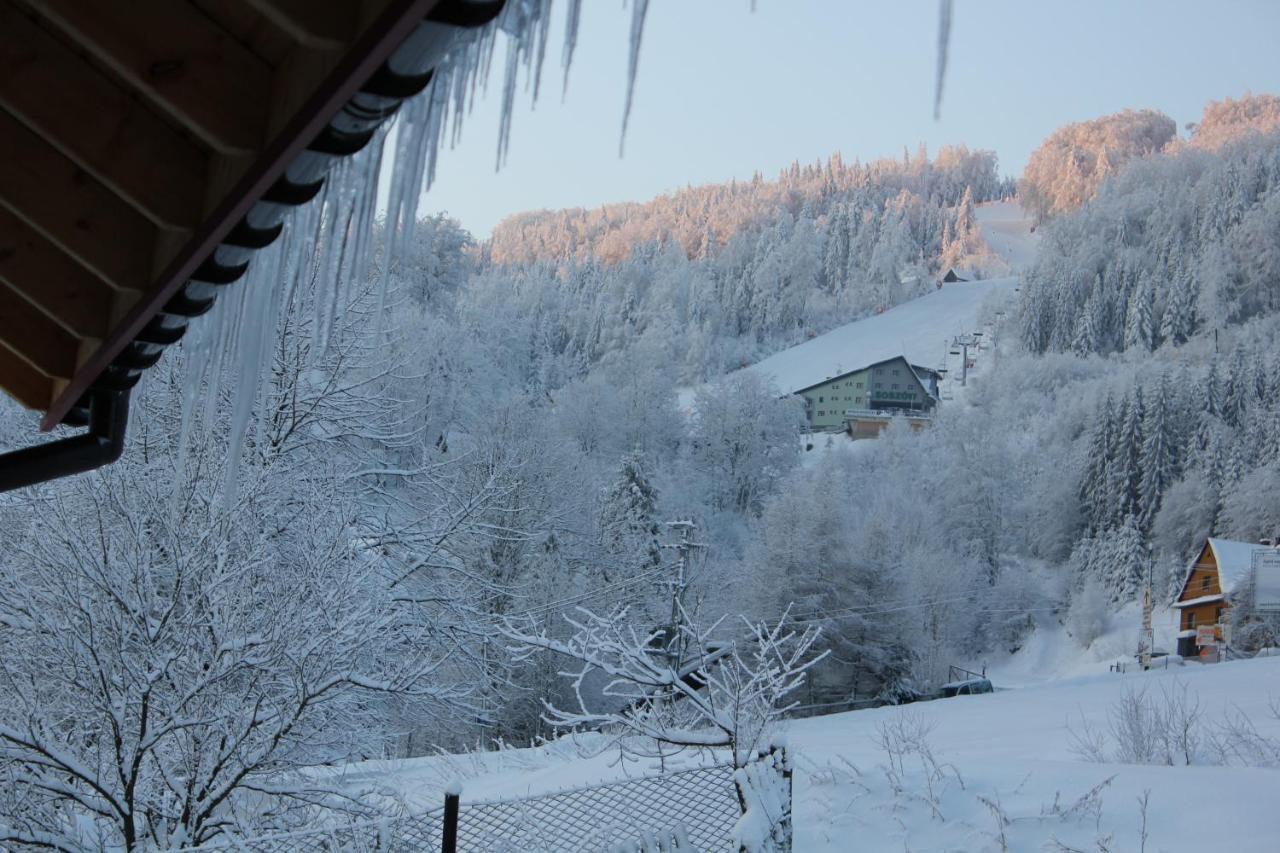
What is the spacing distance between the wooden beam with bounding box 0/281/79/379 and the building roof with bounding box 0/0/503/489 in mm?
250

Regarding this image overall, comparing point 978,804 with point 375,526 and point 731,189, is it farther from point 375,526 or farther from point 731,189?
point 731,189

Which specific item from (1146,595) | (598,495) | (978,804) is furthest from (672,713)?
(1146,595)

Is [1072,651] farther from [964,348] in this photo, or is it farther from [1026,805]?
[964,348]

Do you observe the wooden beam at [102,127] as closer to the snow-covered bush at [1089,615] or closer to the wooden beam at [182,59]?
the wooden beam at [182,59]

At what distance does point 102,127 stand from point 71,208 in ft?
1.02

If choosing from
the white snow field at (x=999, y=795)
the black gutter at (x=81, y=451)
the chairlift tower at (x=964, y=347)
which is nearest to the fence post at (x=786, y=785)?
the white snow field at (x=999, y=795)

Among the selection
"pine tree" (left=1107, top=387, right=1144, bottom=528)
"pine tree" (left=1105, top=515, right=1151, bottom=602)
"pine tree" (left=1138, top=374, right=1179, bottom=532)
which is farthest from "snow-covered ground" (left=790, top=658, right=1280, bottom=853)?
"pine tree" (left=1138, top=374, right=1179, bottom=532)

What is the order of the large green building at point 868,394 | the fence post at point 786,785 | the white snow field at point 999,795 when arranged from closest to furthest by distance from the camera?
the fence post at point 786,785
the white snow field at point 999,795
the large green building at point 868,394

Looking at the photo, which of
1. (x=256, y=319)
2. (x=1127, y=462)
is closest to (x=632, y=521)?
(x=1127, y=462)

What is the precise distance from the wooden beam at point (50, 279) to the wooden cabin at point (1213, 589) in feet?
115

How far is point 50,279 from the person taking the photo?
2.05 m

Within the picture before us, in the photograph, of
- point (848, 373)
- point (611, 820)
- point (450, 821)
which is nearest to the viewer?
point (450, 821)

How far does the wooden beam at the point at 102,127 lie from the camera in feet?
4.82

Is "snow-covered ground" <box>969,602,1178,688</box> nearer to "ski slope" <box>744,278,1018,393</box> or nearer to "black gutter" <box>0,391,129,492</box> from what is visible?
"ski slope" <box>744,278,1018,393</box>
